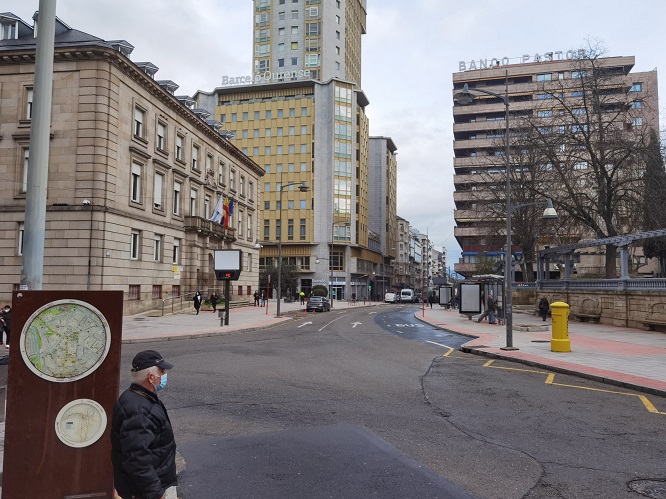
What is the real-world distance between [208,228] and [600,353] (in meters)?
32.7

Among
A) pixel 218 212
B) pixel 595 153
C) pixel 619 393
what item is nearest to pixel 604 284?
pixel 595 153

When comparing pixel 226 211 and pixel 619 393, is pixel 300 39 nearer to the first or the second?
pixel 226 211

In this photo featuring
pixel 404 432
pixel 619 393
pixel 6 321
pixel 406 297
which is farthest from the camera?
pixel 406 297

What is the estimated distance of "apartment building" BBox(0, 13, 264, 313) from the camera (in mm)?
28875

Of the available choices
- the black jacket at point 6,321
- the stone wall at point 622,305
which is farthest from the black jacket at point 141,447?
the stone wall at point 622,305

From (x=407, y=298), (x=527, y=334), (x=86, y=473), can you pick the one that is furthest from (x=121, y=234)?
(x=407, y=298)

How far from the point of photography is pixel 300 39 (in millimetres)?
88438

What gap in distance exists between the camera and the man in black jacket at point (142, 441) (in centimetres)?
334

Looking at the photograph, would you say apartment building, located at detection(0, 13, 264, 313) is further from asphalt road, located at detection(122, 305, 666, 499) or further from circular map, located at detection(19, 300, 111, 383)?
circular map, located at detection(19, 300, 111, 383)

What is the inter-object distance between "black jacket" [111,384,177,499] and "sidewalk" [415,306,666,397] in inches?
386

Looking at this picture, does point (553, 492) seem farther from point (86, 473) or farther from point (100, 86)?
point (100, 86)

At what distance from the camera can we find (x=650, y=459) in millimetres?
6074

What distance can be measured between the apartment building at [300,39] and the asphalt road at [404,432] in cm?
7920

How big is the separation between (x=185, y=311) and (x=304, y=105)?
2146 inches
